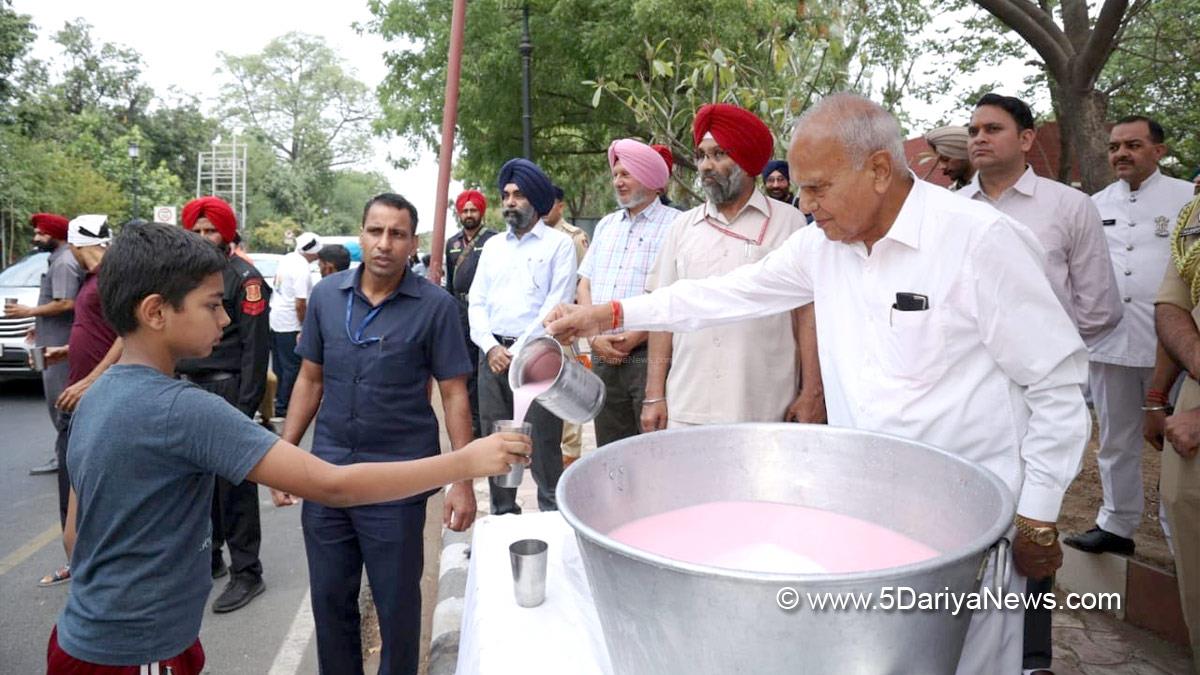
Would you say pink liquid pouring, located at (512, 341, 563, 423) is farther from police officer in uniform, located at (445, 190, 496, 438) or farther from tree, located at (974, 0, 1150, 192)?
police officer in uniform, located at (445, 190, 496, 438)

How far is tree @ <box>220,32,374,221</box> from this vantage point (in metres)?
57.4

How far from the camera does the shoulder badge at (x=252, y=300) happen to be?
12.9 feet

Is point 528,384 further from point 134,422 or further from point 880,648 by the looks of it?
point 880,648

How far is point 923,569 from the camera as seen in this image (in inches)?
38.1

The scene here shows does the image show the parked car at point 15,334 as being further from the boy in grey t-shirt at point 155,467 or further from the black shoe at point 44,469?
the boy in grey t-shirt at point 155,467

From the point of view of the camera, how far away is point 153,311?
1.81 metres

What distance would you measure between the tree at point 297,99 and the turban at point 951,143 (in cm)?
5708

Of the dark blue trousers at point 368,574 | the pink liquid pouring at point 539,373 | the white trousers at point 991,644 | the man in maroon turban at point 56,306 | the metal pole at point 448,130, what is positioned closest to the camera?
the white trousers at point 991,644

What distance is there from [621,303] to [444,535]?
110 inches

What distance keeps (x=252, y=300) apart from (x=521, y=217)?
1531mm

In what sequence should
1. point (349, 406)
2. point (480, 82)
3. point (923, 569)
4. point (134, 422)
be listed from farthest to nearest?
point (480, 82), point (349, 406), point (134, 422), point (923, 569)

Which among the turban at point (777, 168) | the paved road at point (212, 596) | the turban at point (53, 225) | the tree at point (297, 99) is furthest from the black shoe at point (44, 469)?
the tree at point (297, 99)

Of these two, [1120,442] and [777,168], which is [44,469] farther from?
[1120,442]

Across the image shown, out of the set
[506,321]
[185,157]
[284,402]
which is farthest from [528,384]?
[185,157]
